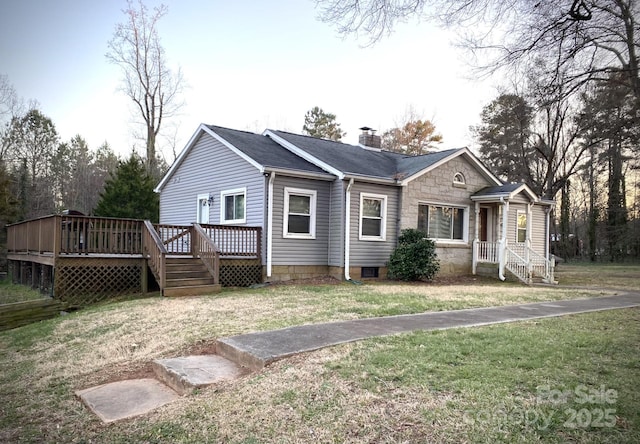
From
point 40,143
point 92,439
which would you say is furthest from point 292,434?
point 40,143

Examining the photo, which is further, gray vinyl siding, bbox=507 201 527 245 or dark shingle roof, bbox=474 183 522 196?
gray vinyl siding, bbox=507 201 527 245

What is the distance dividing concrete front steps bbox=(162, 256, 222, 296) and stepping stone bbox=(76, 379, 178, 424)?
5.61 m

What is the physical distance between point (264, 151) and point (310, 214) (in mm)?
2588

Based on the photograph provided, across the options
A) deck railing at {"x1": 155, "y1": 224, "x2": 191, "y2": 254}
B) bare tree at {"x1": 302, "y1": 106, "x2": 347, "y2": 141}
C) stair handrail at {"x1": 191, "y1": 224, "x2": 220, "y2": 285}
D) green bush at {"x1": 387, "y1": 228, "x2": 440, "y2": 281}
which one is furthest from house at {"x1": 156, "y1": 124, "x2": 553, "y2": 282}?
bare tree at {"x1": 302, "y1": 106, "x2": 347, "y2": 141}

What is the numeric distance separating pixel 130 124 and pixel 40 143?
6297 millimetres

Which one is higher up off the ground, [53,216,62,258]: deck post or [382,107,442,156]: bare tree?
[382,107,442,156]: bare tree

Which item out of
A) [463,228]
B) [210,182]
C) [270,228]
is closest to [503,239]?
[463,228]

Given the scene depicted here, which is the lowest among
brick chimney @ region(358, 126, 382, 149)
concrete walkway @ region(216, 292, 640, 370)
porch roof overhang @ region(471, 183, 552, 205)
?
concrete walkway @ region(216, 292, 640, 370)

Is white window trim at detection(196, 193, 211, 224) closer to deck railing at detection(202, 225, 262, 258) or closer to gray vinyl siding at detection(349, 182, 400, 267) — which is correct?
deck railing at detection(202, 225, 262, 258)

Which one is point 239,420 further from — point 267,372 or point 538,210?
point 538,210

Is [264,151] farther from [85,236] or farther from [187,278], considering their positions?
[85,236]

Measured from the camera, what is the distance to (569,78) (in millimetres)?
5496

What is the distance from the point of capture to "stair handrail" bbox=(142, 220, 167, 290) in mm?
10523

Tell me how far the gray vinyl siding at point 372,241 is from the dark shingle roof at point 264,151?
145 centimetres
